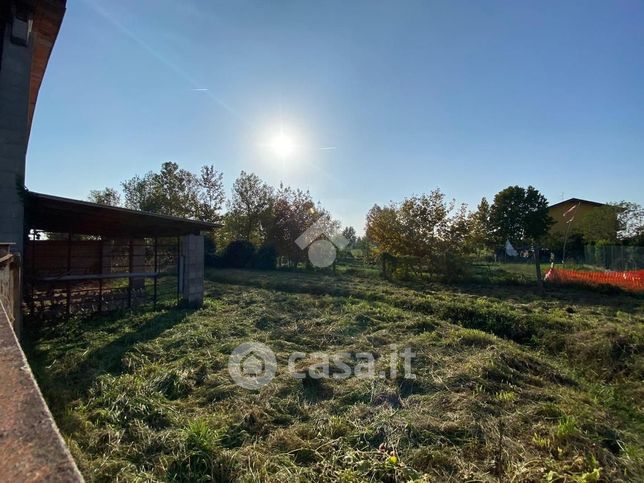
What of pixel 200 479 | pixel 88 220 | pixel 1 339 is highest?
pixel 88 220

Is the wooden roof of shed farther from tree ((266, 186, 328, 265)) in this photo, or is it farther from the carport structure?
tree ((266, 186, 328, 265))

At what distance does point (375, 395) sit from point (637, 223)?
3600 cm

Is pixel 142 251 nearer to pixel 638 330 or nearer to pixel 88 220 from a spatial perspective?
pixel 88 220

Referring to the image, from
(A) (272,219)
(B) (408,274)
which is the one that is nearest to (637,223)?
(B) (408,274)

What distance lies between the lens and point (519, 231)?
36.3 m

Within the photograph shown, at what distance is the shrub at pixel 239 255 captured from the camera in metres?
22.1

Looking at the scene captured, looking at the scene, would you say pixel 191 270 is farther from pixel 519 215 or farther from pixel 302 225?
pixel 519 215

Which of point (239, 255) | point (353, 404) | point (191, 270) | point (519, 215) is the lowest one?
point (353, 404)

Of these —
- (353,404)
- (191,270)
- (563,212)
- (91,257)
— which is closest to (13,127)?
(91,257)

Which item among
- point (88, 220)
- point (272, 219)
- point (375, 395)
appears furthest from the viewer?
point (272, 219)

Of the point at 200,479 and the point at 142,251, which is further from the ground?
the point at 142,251
